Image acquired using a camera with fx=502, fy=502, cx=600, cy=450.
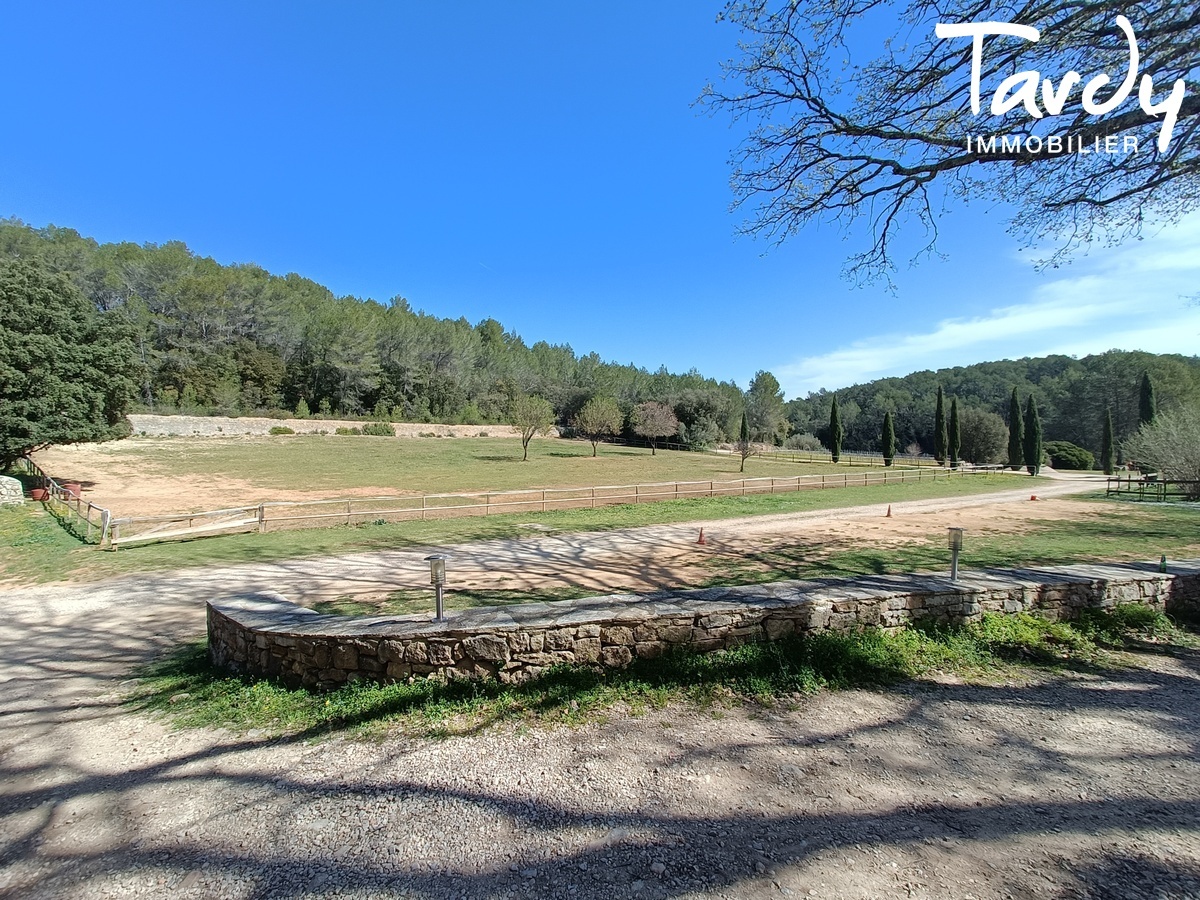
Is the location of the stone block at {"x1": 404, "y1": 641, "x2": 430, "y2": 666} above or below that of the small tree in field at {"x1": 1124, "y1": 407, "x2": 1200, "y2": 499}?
below

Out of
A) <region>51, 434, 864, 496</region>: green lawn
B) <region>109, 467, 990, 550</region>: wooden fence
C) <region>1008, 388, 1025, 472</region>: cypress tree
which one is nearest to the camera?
<region>109, 467, 990, 550</region>: wooden fence

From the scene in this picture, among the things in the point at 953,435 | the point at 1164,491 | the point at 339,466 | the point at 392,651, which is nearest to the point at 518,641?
the point at 392,651

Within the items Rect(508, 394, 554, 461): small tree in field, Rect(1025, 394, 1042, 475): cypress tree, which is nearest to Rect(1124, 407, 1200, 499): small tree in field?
Rect(1025, 394, 1042, 475): cypress tree

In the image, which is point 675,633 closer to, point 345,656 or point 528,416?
point 345,656

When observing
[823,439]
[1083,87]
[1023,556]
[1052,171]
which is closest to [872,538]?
[1023,556]

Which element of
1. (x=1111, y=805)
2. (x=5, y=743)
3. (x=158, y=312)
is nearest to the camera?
(x=1111, y=805)

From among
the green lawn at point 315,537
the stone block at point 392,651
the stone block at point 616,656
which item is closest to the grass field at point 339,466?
the green lawn at point 315,537

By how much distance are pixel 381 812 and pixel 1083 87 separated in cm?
1020

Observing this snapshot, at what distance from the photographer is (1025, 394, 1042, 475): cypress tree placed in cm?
4469

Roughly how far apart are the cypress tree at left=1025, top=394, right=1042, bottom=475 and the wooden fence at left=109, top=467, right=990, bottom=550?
2647 centimetres

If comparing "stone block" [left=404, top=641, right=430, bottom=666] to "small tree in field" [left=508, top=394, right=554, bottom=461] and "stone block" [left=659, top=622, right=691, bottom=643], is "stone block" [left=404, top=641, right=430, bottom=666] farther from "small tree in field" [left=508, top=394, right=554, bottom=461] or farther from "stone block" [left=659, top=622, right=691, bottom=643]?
A: "small tree in field" [left=508, top=394, right=554, bottom=461]

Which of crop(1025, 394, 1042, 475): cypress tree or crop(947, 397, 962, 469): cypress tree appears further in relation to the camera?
crop(947, 397, 962, 469): cypress tree

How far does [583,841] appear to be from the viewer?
259 centimetres

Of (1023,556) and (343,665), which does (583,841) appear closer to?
(343,665)
